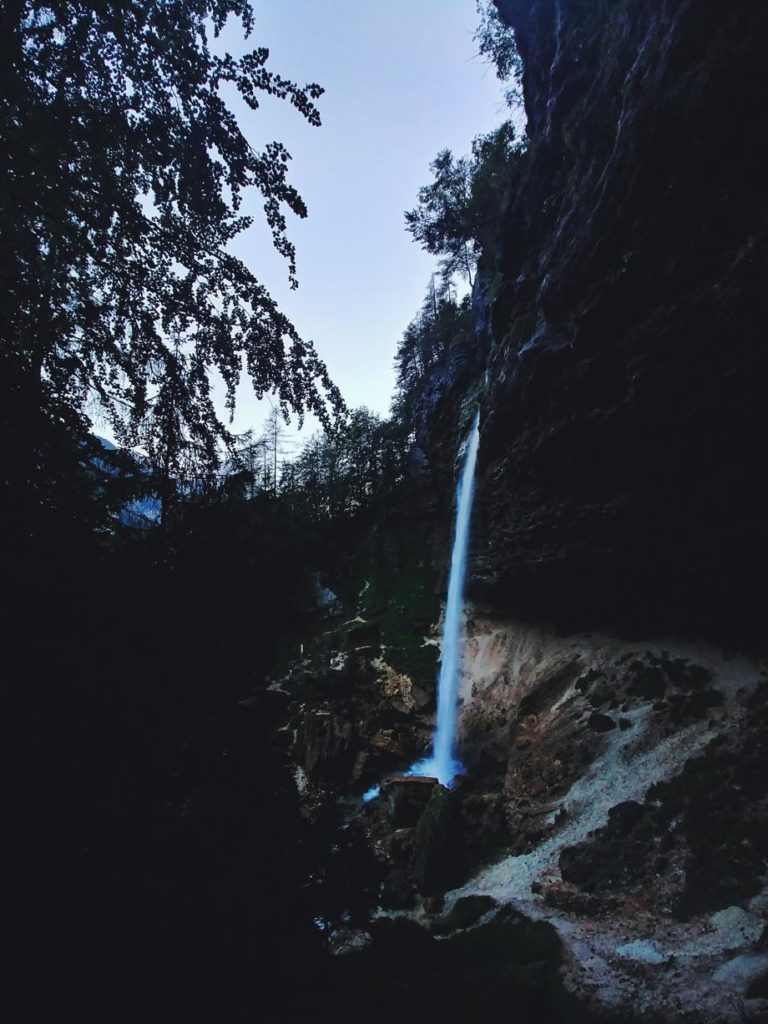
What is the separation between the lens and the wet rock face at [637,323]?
Answer: 7.13 metres

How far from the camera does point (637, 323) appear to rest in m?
9.41

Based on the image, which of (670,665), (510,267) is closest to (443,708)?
(670,665)

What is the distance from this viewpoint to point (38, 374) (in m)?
2.23

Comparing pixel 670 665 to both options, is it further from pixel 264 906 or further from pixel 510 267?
pixel 510 267

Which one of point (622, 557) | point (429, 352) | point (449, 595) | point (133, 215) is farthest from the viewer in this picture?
point (429, 352)

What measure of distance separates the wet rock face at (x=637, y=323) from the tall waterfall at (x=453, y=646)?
10.3ft

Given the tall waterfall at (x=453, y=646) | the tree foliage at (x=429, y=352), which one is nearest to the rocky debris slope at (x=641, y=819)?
the tall waterfall at (x=453, y=646)

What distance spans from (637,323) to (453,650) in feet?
44.0

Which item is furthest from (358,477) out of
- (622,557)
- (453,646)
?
(622,557)

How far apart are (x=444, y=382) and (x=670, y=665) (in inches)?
754

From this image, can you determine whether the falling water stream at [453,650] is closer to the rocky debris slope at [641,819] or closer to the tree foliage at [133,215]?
the rocky debris slope at [641,819]

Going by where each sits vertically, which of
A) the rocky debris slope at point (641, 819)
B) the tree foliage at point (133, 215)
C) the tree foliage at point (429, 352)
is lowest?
the rocky debris slope at point (641, 819)

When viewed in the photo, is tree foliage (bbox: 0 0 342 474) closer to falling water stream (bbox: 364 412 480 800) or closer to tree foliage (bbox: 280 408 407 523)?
falling water stream (bbox: 364 412 480 800)

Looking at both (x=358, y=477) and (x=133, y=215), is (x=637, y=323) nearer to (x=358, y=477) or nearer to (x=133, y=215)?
(x=133, y=215)
